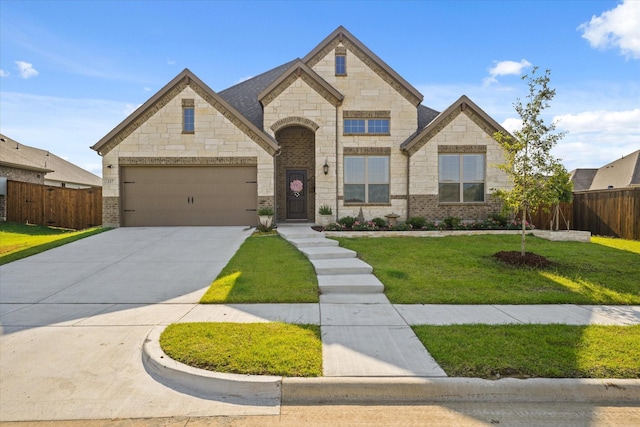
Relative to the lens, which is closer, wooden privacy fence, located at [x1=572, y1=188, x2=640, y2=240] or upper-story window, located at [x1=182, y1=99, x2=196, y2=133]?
wooden privacy fence, located at [x1=572, y1=188, x2=640, y2=240]

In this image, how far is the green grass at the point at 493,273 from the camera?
631 centimetres

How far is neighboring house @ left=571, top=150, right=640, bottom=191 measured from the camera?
25.3 m

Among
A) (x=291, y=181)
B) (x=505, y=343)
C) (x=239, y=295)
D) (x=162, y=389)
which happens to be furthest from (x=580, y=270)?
(x=291, y=181)

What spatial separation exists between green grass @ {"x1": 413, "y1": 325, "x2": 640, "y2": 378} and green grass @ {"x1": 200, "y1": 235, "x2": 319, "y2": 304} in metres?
2.50

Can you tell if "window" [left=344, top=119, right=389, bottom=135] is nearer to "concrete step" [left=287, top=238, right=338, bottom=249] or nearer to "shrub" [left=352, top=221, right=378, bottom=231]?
"shrub" [left=352, top=221, right=378, bottom=231]

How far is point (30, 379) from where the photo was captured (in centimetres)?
366

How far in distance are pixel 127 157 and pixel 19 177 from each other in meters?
10.9

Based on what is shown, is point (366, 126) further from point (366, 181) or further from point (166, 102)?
point (166, 102)

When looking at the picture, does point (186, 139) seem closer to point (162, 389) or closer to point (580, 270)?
point (162, 389)

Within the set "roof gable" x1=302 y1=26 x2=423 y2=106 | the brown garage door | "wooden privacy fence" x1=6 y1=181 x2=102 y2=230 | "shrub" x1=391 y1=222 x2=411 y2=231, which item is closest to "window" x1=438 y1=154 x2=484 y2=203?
"shrub" x1=391 y1=222 x2=411 y2=231

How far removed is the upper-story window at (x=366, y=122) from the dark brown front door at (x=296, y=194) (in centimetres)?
290

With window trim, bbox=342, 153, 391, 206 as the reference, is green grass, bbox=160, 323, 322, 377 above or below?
below

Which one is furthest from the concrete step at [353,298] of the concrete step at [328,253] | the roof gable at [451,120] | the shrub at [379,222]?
the roof gable at [451,120]

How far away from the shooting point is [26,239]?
12.8 meters
